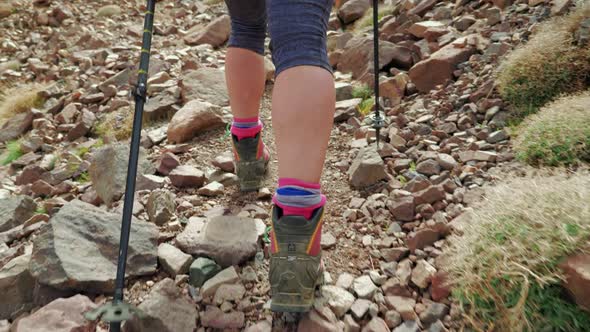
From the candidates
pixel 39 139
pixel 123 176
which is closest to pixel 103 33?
pixel 39 139

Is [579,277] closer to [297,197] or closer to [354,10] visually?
[297,197]

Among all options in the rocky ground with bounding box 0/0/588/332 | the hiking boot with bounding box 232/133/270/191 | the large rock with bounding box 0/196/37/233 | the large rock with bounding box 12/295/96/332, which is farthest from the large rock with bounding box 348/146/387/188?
the large rock with bounding box 0/196/37/233

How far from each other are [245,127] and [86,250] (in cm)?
109

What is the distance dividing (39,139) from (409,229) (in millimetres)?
4285

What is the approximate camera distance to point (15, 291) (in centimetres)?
182

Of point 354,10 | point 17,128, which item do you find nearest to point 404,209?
point 17,128

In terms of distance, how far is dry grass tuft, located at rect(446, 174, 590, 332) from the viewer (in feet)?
4.32

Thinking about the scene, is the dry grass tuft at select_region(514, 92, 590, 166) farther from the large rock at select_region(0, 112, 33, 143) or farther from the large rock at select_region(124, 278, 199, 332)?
the large rock at select_region(0, 112, 33, 143)

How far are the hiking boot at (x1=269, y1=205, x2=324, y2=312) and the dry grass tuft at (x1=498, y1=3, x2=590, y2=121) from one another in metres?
2.37

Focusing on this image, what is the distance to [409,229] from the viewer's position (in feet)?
7.25

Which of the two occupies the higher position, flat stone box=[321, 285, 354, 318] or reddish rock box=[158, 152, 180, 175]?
reddish rock box=[158, 152, 180, 175]

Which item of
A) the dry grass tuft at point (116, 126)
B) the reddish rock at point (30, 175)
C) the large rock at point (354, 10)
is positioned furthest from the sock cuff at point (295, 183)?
the large rock at point (354, 10)

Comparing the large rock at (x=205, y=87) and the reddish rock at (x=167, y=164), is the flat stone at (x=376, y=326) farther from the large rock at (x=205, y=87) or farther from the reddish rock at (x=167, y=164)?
the large rock at (x=205, y=87)

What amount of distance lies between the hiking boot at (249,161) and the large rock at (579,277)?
5.67 ft
